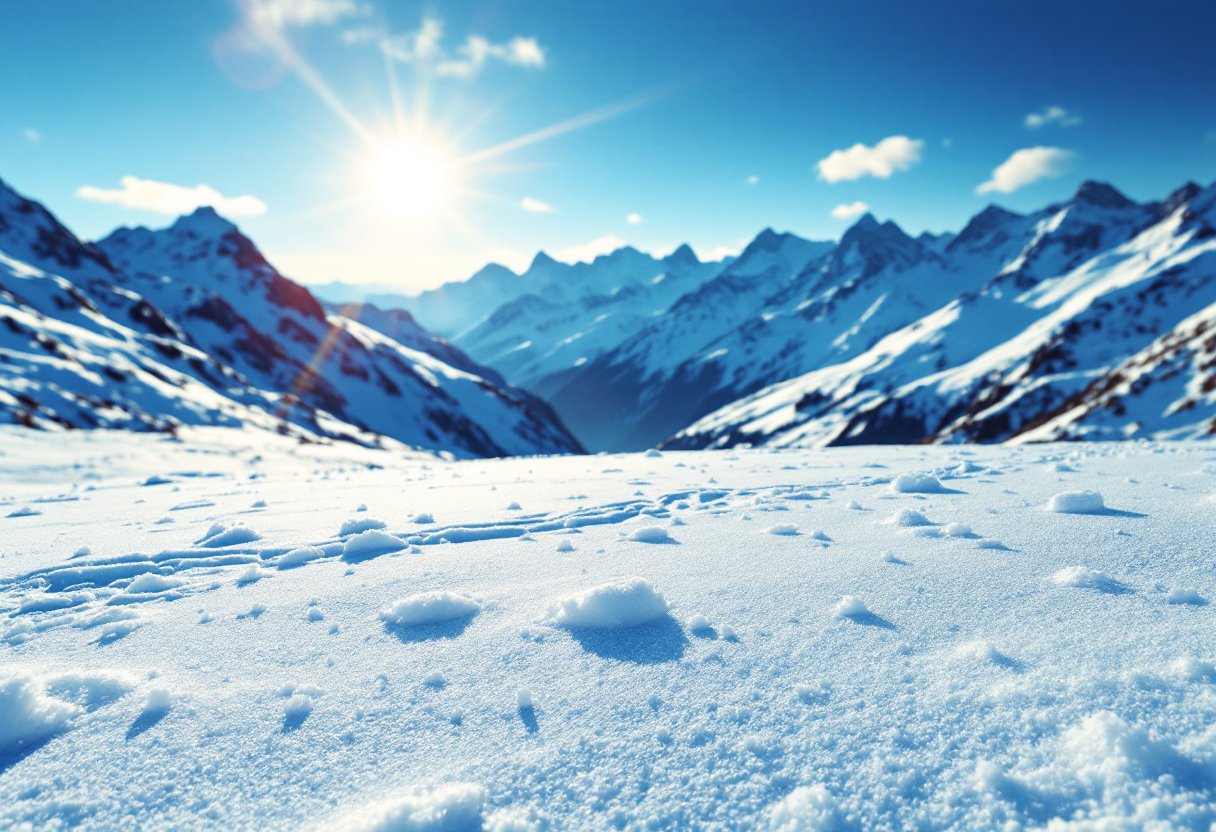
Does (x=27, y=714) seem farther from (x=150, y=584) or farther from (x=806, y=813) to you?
(x=806, y=813)

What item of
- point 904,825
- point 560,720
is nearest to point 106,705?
point 560,720

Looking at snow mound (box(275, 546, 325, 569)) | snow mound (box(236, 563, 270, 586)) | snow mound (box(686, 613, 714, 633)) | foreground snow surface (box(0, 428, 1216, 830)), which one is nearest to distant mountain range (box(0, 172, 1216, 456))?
snow mound (box(275, 546, 325, 569))

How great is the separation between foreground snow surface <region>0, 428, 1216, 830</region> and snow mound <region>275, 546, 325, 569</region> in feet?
0.10

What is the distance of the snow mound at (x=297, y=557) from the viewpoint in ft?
18.0

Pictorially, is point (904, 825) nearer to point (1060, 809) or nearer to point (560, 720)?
point (1060, 809)

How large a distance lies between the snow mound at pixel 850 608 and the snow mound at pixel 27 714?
4384 mm

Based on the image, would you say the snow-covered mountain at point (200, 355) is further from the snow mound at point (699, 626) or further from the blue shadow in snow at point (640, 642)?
the snow mound at point (699, 626)

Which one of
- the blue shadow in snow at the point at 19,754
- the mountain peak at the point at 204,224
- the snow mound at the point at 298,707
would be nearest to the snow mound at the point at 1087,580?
the snow mound at the point at 298,707

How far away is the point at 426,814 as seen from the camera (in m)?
2.19

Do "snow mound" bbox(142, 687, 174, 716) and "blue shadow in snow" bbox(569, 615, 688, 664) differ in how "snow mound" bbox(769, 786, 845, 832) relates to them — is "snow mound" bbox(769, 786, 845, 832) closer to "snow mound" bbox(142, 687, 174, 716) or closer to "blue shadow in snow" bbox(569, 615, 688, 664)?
"blue shadow in snow" bbox(569, 615, 688, 664)

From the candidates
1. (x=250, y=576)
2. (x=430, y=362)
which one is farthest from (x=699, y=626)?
(x=430, y=362)

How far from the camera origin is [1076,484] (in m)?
7.70

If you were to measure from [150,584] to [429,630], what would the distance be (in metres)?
3.02

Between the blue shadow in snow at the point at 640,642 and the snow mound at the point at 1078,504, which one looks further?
the snow mound at the point at 1078,504
